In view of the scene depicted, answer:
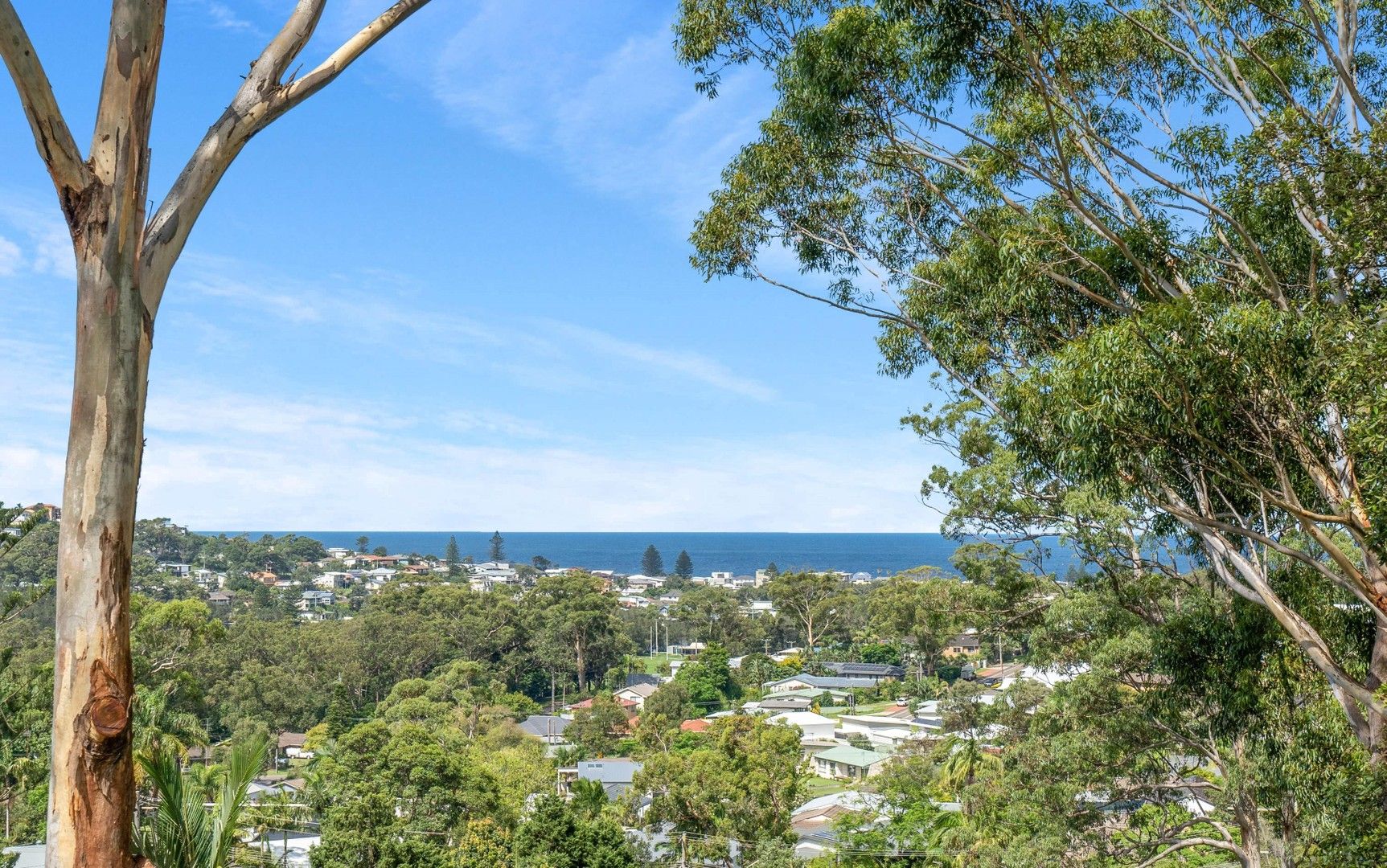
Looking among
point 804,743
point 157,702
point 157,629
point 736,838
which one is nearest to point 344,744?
point 157,629

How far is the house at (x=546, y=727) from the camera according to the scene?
27500 millimetres

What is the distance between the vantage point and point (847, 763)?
24.5 m

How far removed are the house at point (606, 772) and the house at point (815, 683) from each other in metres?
14.1

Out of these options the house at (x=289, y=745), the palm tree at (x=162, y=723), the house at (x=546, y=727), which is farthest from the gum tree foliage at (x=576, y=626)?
the palm tree at (x=162, y=723)

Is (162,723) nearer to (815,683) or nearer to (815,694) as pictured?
(815,694)

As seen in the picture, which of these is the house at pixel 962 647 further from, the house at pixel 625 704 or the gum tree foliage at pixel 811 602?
the house at pixel 625 704

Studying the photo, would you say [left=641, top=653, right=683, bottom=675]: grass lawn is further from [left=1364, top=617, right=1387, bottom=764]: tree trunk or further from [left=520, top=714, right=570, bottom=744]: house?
[left=1364, top=617, right=1387, bottom=764]: tree trunk

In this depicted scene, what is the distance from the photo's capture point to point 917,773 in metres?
19.5

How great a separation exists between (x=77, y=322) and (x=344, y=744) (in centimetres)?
1608

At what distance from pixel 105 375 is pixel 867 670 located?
40.3 metres

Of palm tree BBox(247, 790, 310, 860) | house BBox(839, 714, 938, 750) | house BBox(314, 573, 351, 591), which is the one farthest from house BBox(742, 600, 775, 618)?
palm tree BBox(247, 790, 310, 860)

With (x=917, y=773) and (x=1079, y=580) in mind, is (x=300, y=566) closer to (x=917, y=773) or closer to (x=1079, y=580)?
(x=917, y=773)

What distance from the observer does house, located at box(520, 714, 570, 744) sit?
27.5 m

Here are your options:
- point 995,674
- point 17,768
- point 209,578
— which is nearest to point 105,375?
point 17,768
